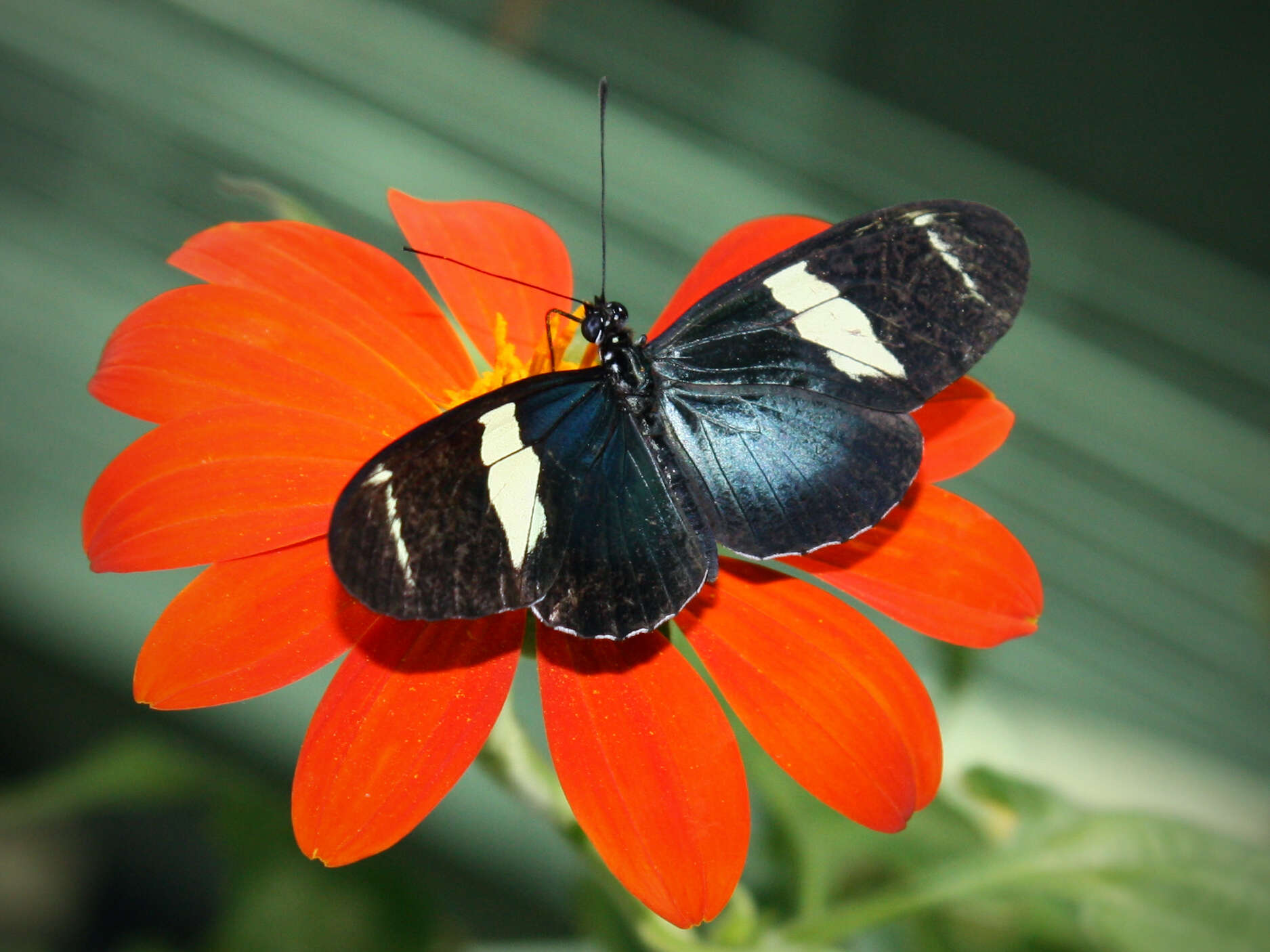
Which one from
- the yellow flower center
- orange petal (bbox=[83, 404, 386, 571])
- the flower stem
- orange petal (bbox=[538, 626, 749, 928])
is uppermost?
the yellow flower center

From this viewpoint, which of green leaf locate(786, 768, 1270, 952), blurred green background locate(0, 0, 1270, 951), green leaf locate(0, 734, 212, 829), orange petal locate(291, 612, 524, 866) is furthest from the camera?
blurred green background locate(0, 0, 1270, 951)

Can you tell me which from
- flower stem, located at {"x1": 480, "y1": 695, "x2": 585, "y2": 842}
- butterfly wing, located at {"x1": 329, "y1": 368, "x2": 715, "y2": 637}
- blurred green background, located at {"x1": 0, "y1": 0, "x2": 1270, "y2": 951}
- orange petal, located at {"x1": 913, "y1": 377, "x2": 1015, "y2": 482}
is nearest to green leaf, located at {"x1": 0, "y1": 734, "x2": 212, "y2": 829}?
blurred green background, located at {"x1": 0, "y1": 0, "x2": 1270, "y2": 951}

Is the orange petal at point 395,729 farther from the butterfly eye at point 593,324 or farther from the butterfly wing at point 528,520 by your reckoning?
the butterfly eye at point 593,324

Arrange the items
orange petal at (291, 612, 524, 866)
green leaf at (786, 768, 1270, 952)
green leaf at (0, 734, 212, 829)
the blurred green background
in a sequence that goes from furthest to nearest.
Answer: the blurred green background, green leaf at (0, 734, 212, 829), green leaf at (786, 768, 1270, 952), orange petal at (291, 612, 524, 866)

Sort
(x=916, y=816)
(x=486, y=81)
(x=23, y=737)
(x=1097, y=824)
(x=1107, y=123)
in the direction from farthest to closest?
1. (x=1107, y=123)
2. (x=23, y=737)
3. (x=486, y=81)
4. (x=916, y=816)
5. (x=1097, y=824)

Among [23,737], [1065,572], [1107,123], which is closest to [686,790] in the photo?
[1065,572]

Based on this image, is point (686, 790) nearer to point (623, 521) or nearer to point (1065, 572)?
point (623, 521)

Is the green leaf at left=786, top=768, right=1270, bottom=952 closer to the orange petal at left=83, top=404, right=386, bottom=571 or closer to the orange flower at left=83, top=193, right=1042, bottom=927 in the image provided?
the orange flower at left=83, top=193, right=1042, bottom=927
